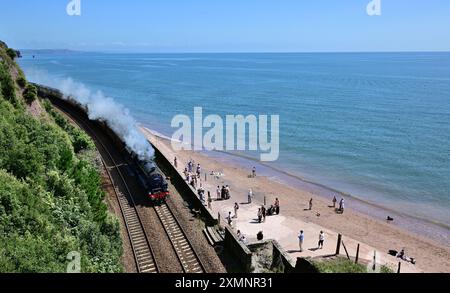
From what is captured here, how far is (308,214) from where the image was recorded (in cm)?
3334

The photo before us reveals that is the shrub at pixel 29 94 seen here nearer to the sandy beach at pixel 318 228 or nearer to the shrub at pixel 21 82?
the shrub at pixel 21 82

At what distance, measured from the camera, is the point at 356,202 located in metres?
37.5

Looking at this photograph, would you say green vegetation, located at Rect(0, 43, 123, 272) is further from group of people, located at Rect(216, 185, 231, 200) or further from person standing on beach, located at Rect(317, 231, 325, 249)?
person standing on beach, located at Rect(317, 231, 325, 249)

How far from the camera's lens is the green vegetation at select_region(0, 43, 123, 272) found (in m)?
13.0

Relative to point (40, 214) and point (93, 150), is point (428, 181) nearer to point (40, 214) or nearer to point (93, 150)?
point (93, 150)

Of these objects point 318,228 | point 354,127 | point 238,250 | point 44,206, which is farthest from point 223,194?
point 354,127

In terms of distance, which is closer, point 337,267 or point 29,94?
point 337,267

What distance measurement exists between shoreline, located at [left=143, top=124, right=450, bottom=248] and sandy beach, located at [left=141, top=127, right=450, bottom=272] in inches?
36.6

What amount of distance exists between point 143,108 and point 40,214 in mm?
76069

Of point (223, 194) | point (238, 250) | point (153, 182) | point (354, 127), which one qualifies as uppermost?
point (354, 127)

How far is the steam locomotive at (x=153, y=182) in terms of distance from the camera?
1030 inches

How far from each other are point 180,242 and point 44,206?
8.00m

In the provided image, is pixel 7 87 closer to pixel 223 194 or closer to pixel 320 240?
pixel 223 194

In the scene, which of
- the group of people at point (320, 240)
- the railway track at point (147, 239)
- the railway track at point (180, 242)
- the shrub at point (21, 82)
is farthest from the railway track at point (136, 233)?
the group of people at point (320, 240)
